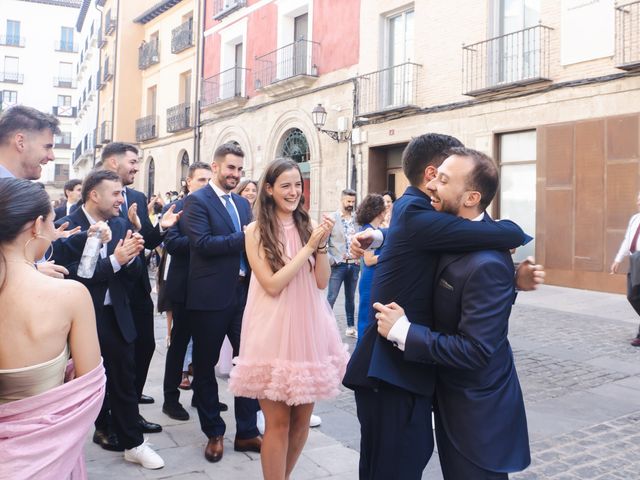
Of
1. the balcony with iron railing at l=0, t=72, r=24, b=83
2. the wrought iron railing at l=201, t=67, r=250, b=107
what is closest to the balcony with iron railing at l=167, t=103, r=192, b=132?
the wrought iron railing at l=201, t=67, r=250, b=107

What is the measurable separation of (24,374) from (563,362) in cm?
559

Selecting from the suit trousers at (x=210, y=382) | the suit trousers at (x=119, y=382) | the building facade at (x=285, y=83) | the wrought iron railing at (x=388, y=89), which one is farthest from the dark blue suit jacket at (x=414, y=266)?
the building facade at (x=285, y=83)

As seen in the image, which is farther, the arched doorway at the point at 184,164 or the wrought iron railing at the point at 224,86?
the arched doorway at the point at 184,164

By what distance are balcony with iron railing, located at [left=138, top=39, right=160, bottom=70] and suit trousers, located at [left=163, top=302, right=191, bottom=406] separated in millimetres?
24786

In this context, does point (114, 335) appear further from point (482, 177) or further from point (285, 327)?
point (482, 177)

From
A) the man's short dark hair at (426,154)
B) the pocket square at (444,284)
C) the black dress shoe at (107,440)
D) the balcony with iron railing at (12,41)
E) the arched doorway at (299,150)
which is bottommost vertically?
the black dress shoe at (107,440)


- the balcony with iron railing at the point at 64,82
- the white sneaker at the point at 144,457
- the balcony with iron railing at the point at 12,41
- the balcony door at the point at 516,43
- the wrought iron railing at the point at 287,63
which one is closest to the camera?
the white sneaker at the point at 144,457

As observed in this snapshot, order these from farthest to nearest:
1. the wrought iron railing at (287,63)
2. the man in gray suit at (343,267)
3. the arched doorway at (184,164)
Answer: the arched doorway at (184,164) < the wrought iron railing at (287,63) < the man in gray suit at (343,267)

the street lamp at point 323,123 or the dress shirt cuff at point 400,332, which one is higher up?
the street lamp at point 323,123

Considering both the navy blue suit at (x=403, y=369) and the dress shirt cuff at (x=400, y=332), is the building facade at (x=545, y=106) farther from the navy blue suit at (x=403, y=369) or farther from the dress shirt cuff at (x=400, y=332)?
the dress shirt cuff at (x=400, y=332)

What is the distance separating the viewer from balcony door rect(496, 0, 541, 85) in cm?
1213

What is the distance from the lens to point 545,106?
11867 millimetres

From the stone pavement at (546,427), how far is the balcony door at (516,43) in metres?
6.62

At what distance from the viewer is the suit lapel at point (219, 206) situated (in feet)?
13.2
